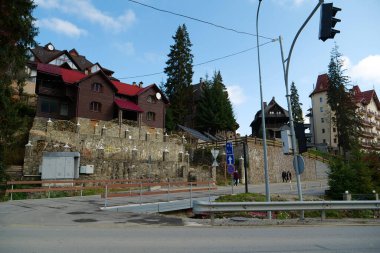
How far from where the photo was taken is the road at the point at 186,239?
7285mm

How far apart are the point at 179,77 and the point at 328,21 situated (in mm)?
54530

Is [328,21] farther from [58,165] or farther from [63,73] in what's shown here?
[63,73]

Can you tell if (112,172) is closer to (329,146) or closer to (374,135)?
(329,146)

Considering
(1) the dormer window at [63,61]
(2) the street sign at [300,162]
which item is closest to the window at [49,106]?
(1) the dormer window at [63,61]

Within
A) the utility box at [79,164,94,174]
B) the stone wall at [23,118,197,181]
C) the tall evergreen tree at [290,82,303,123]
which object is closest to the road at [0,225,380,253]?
the utility box at [79,164,94,174]

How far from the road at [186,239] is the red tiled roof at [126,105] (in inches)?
1419

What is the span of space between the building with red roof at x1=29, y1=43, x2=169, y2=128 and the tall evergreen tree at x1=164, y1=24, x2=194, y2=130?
8940 millimetres

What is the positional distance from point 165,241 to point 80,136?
26.2m

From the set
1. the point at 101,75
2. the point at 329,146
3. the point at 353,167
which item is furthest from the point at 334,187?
the point at 329,146

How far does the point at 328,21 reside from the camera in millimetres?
10469

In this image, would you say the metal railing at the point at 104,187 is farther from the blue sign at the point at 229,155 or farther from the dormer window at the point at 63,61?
the dormer window at the point at 63,61

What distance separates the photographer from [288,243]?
8.02m

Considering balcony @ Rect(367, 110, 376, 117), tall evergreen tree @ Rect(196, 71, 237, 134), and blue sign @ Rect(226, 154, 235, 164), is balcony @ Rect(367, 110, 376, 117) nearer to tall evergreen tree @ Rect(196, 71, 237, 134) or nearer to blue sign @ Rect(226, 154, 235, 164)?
tall evergreen tree @ Rect(196, 71, 237, 134)

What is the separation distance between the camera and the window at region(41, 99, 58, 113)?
42000 millimetres
